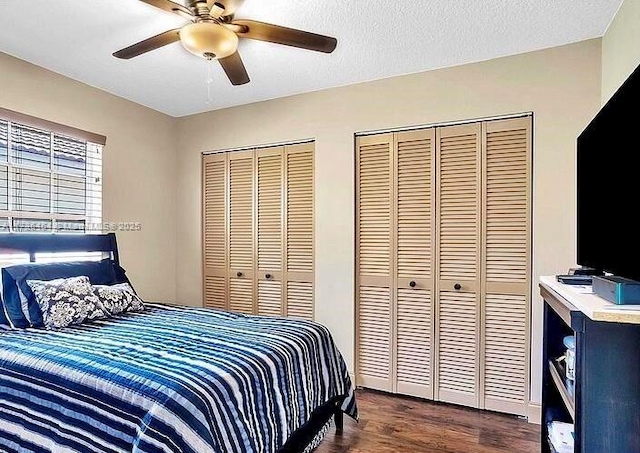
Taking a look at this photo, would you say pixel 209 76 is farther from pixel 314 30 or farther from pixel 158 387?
pixel 158 387

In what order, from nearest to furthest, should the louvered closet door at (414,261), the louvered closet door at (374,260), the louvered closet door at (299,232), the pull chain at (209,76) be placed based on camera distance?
the pull chain at (209,76), the louvered closet door at (414,261), the louvered closet door at (374,260), the louvered closet door at (299,232)

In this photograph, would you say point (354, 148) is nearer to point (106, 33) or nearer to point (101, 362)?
point (106, 33)

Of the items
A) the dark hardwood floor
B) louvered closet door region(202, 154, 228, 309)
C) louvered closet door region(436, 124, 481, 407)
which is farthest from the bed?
louvered closet door region(202, 154, 228, 309)

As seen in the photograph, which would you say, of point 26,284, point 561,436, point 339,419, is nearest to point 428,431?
point 339,419

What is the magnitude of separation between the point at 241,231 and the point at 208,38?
2170mm

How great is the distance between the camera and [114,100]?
3.52 metres

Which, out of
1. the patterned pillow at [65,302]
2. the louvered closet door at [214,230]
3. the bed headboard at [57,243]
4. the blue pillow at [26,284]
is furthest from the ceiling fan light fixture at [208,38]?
the louvered closet door at [214,230]

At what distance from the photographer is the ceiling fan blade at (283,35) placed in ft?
6.22

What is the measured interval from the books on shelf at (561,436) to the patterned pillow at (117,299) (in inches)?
102

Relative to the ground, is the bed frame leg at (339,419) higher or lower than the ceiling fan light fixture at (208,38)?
lower

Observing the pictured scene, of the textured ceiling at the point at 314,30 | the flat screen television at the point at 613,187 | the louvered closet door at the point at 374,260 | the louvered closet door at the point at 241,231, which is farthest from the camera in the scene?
the louvered closet door at the point at 241,231

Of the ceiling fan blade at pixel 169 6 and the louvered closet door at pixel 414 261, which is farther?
the louvered closet door at pixel 414 261

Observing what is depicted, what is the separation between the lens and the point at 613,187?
1.46 meters

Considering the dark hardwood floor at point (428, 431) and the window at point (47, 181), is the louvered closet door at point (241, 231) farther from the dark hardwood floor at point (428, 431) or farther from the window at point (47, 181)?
the dark hardwood floor at point (428, 431)
